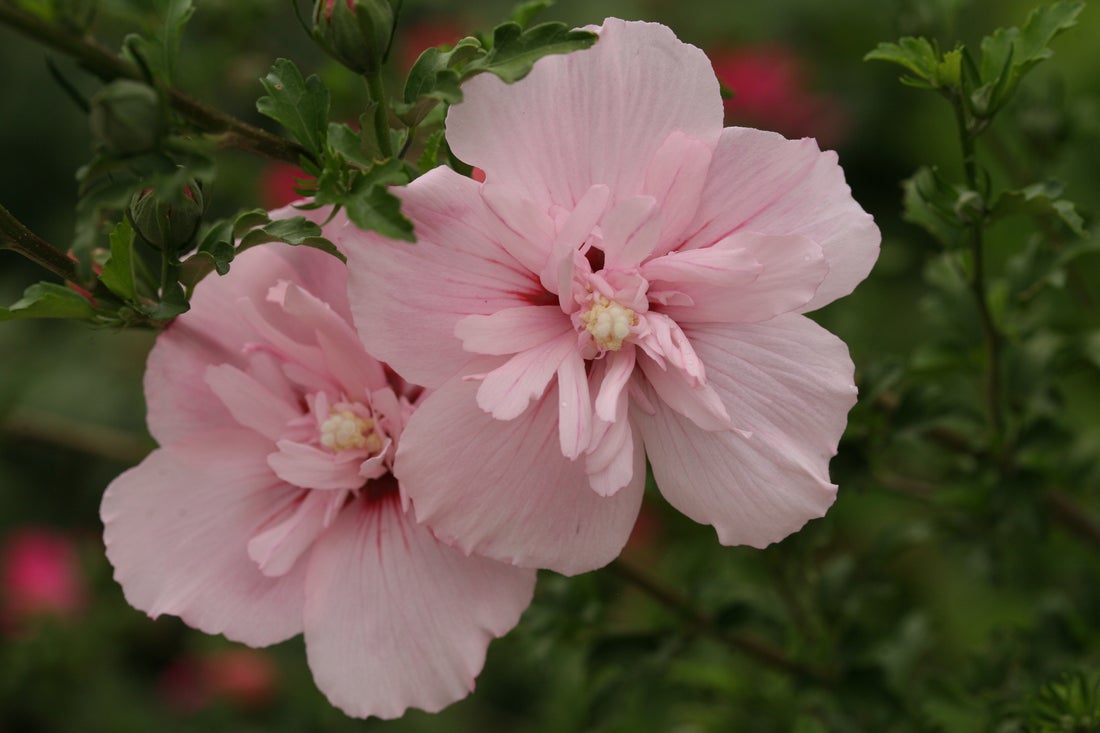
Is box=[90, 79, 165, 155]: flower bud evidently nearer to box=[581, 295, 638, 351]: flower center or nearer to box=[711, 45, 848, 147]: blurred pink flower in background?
box=[581, 295, 638, 351]: flower center

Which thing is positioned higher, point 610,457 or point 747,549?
point 610,457

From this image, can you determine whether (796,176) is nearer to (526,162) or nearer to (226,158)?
(526,162)

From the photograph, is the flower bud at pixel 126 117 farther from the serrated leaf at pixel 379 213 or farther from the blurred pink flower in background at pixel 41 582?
the blurred pink flower in background at pixel 41 582

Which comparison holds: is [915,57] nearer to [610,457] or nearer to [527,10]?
[527,10]

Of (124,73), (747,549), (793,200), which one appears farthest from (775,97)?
(124,73)

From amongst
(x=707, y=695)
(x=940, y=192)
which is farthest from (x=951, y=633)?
(x=940, y=192)

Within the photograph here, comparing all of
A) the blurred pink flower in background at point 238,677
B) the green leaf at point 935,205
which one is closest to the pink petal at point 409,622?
the green leaf at point 935,205
